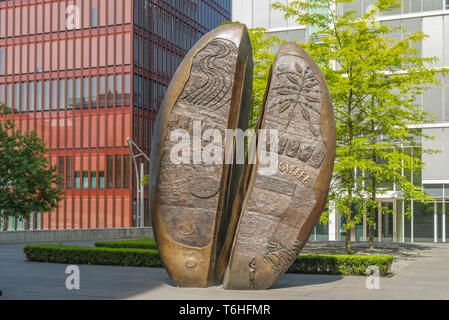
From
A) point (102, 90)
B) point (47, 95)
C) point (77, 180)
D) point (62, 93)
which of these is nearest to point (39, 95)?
point (47, 95)

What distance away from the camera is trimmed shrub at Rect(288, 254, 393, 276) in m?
15.3

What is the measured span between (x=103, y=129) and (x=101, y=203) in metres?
6.75

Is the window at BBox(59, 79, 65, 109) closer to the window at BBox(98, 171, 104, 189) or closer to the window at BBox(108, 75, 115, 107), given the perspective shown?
the window at BBox(108, 75, 115, 107)

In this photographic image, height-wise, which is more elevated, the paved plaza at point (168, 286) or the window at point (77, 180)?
the window at point (77, 180)

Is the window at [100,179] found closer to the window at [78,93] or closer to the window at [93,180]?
the window at [93,180]

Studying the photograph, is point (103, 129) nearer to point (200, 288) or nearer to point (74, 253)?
point (74, 253)

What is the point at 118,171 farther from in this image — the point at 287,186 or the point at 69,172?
the point at 287,186

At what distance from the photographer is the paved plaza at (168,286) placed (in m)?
11.3

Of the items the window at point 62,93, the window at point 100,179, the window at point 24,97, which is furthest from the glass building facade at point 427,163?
the window at point 24,97

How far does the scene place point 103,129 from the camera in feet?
170

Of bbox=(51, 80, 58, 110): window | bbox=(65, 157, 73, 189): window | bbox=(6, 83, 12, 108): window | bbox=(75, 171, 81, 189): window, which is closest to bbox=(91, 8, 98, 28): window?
bbox=(51, 80, 58, 110): window

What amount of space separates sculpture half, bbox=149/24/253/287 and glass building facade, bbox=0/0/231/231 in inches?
1527

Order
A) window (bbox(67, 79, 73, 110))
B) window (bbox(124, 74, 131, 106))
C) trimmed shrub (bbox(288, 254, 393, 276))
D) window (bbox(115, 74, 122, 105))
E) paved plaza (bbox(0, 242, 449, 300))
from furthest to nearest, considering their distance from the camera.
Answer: window (bbox(67, 79, 73, 110))
window (bbox(115, 74, 122, 105))
window (bbox(124, 74, 131, 106))
trimmed shrub (bbox(288, 254, 393, 276))
paved plaza (bbox(0, 242, 449, 300))

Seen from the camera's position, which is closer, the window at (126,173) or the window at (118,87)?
the window at (126,173)
